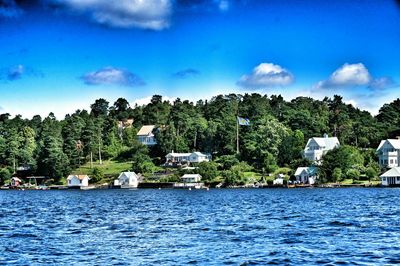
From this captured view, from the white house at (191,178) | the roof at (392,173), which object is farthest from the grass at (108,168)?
the roof at (392,173)

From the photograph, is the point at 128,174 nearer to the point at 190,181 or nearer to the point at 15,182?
the point at 190,181

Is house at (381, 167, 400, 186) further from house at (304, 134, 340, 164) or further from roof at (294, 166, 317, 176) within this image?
house at (304, 134, 340, 164)

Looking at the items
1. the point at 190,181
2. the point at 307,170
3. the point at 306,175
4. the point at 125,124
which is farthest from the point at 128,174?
the point at 125,124

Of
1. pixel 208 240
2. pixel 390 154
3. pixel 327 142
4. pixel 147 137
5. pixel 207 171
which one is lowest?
pixel 208 240

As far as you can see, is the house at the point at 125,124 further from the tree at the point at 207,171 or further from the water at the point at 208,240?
the water at the point at 208,240

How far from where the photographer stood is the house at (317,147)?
132 metres

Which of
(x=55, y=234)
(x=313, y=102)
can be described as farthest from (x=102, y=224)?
(x=313, y=102)

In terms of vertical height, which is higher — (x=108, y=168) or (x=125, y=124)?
(x=125, y=124)

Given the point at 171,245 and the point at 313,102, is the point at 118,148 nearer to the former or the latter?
the point at 313,102

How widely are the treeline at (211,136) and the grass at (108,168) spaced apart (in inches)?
83.8

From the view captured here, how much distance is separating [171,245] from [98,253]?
379 cm

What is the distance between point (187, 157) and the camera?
146m

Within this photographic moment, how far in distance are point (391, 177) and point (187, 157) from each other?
52547 millimetres

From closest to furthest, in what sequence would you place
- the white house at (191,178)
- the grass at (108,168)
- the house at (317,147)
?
the white house at (191,178), the house at (317,147), the grass at (108,168)
